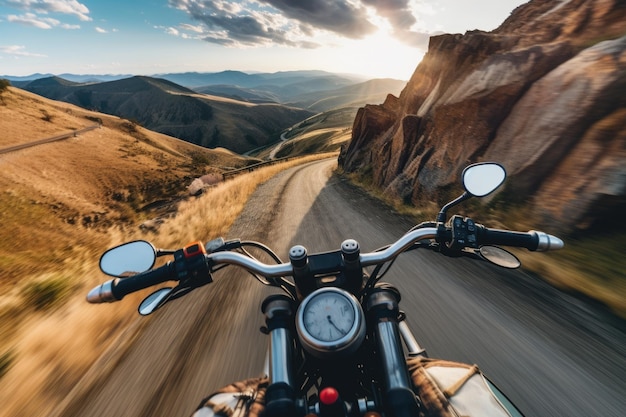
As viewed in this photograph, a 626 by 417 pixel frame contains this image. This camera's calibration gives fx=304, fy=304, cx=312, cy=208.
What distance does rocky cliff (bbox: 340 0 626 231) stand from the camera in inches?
228

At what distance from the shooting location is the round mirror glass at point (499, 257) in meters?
1.81

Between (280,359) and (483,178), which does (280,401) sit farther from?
(483,178)

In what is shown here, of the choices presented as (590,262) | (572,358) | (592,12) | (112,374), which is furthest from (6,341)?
(592,12)

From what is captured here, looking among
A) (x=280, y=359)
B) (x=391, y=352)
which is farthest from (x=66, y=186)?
(x=391, y=352)

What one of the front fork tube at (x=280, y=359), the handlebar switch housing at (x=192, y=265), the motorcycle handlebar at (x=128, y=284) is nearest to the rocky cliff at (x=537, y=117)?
the front fork tube at (x=280, y=359)

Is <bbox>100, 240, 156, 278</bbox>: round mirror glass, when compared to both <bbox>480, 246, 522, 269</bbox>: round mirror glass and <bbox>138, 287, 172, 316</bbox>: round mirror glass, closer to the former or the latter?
<bbox>138, 287, 172, 316</bbox>: round mirror glass

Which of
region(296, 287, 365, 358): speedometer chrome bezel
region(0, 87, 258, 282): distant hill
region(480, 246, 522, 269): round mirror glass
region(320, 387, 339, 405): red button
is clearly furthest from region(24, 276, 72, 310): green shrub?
region(480, 246, 522, 269): round mirror glass

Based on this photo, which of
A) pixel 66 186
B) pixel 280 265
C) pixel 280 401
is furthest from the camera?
pixel 66 186

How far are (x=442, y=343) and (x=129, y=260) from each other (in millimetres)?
3210

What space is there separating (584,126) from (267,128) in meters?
192

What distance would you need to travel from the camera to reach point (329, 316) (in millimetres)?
1536

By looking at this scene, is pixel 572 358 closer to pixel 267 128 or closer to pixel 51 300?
pixel 51 300

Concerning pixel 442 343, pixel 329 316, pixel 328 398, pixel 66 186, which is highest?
pixel 329 316

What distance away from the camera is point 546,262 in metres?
5.20
